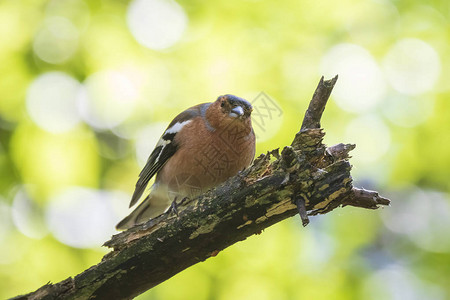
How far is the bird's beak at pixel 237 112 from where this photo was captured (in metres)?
5.36

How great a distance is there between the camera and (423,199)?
7.55 meters

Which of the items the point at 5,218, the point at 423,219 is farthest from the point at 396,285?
the point at 5,218

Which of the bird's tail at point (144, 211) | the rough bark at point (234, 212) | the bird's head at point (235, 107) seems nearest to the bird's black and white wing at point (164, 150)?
the bird's tail at point (144, 211)

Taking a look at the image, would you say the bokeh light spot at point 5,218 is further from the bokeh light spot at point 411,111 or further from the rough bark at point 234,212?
the bokeh light spot at point 411,111

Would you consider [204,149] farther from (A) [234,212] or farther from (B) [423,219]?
(B) [423,219]

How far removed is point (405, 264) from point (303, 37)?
378cm

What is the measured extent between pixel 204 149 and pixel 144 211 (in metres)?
1.72

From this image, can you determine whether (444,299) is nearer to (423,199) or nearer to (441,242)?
(441,242)

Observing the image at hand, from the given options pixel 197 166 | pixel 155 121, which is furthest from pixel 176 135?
pixel 155 121

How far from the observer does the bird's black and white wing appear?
5.80 m

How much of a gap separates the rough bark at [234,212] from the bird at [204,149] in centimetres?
114

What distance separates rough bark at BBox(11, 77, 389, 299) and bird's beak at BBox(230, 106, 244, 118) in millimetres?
1576

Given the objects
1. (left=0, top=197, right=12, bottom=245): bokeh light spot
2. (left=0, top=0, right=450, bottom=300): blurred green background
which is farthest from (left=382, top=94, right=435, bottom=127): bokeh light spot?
(left=0, top=197, right=12, bottom=245): bokeh light spot

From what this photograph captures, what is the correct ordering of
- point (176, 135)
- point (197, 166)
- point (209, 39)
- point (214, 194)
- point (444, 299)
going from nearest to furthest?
point (214, 194), point (197, 166), point (176, 135), point (444, 299), point (209, 39)
